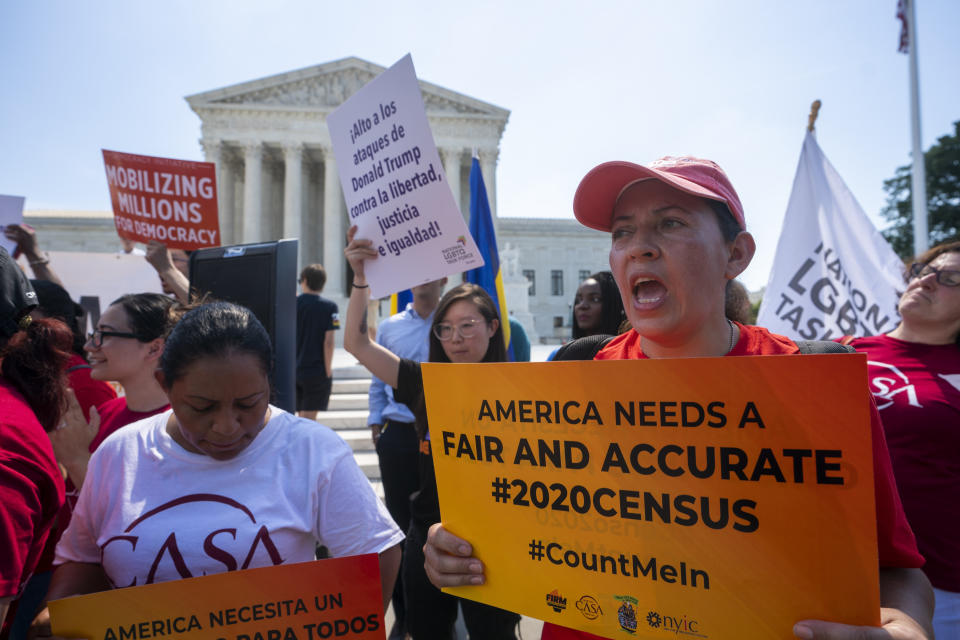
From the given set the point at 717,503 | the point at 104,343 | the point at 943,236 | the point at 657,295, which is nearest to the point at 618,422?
the point at 717,503

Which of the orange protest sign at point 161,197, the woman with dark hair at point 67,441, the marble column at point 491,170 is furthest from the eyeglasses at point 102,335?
the marble column at point 491,170

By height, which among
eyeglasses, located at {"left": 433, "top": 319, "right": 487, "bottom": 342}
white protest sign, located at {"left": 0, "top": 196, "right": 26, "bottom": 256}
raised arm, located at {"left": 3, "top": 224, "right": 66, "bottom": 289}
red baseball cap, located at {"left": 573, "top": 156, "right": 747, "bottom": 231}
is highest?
Answer: white protest sign, located at {"left": 0, "top": 196, "right": 26, "bottom": 256}

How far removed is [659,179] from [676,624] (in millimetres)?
934

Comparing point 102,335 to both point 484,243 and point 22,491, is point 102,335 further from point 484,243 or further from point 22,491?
point 484,243

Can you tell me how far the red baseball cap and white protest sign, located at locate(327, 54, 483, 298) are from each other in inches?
52.0

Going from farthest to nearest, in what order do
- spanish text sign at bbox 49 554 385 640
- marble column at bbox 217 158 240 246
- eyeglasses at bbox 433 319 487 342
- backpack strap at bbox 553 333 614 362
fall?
marble column at bbox 217 158 240 246 → eyeglasses at bbox 433 319 487 342 → backpack strap at bbox 553 333 614 362 → spanish text sign at bbox 49 554 385 640

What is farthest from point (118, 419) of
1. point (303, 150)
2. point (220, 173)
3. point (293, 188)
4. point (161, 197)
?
point (220, 173)

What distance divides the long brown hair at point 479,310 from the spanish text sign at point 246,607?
1.50 metres

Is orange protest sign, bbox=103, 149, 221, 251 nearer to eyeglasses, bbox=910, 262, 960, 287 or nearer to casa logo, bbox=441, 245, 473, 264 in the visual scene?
casa logo, bbox=441, 245, 473, 264

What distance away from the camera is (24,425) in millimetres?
1351

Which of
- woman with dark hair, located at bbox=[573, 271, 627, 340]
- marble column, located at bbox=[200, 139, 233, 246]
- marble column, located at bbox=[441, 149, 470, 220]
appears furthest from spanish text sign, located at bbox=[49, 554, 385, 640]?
marble column, located at bbox=[200, 139, 233, 246]

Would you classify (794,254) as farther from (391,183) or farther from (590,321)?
(391,183)

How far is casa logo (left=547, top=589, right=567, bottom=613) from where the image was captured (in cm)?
111

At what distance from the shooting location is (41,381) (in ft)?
5.36
